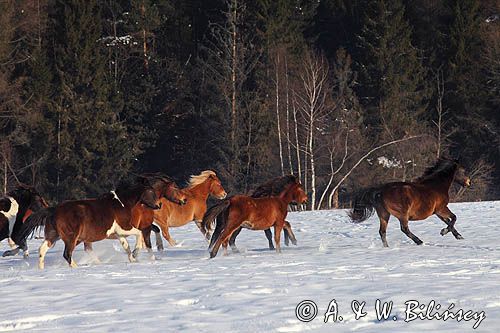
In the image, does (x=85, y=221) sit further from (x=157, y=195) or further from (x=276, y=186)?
(x=276, y=186)

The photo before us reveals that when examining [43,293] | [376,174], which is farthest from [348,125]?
[43,293]

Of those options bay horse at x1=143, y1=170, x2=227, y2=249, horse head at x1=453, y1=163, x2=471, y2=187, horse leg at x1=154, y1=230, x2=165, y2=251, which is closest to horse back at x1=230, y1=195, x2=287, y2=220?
bay horse at x1=143, y1=170, x2=227, y2=249

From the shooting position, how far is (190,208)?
1538 centimetres

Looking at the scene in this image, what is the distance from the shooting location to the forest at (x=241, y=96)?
131 feet

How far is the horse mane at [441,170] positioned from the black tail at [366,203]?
116 cm

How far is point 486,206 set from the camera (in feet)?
74.3

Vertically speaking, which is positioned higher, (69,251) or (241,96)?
(241,96)

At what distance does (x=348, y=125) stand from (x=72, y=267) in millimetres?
29174

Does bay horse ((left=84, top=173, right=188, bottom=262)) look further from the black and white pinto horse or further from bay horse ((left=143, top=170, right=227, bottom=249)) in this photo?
the black and white pinto horse

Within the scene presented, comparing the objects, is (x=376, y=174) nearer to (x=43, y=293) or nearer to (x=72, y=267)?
(x=72, y=267)

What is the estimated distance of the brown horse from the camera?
11.8 m

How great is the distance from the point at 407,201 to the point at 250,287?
17.9 feet

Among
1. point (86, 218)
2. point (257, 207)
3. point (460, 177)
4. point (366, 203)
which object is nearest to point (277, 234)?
point (257, 207)

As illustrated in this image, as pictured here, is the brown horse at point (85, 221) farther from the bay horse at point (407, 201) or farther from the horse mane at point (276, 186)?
the bay horse at point (407, 201)
